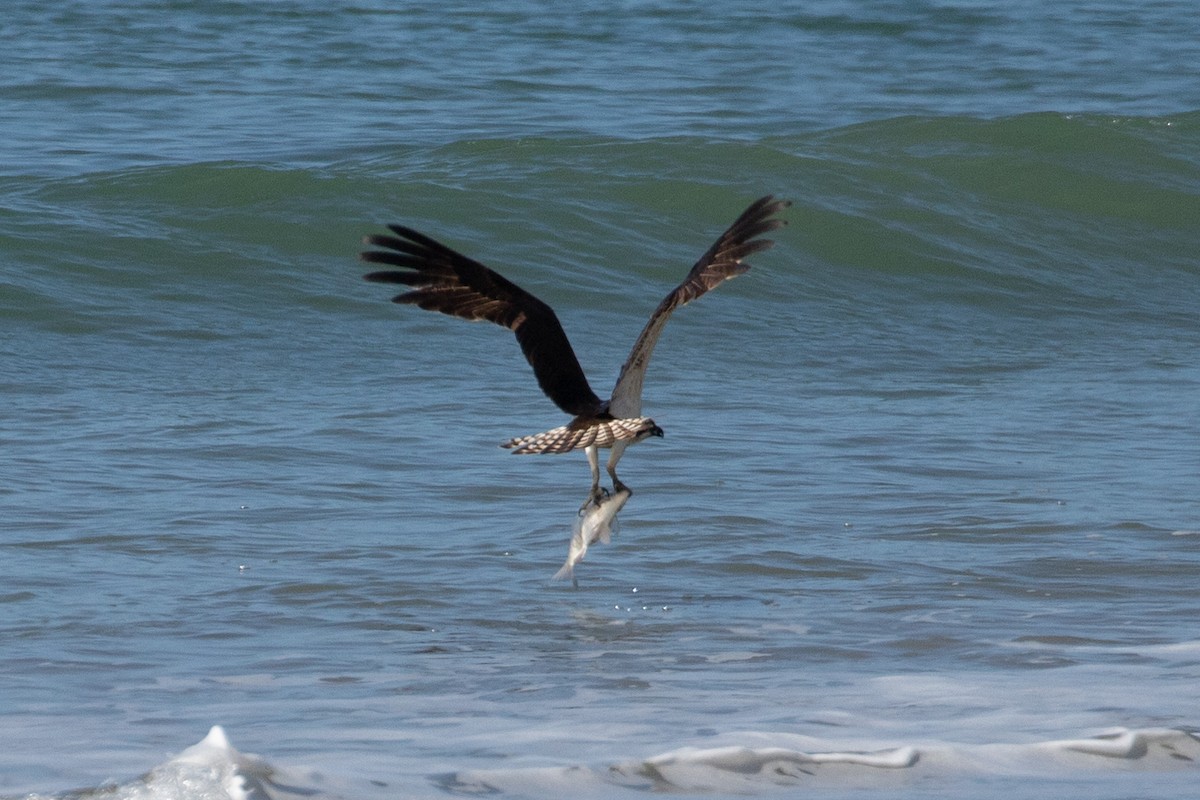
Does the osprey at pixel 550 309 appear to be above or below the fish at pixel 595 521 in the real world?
above

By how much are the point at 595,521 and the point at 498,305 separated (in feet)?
2.52

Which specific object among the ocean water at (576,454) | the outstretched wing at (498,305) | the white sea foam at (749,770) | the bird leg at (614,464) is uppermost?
the outstretched wing at (498,305)

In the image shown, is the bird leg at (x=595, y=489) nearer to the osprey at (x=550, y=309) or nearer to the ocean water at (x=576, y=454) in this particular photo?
the osprey at (x=550, y=309)

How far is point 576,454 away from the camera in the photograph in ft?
27.7

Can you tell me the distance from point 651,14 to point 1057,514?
1584cm

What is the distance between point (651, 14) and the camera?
2223 cm

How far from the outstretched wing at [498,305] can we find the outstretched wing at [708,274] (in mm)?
124

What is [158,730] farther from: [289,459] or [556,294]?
[556,294]

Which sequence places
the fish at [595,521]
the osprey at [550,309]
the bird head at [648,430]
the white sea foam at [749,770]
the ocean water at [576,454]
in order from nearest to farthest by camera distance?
the white sea foam at [749,770]
the ocean water at [576,454]
the bird head at [648,430]
the osprey at [550,309]
the fish at [595,521]

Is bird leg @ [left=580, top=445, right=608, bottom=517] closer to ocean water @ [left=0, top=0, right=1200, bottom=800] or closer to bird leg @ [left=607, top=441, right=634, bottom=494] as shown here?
bird leg @ [left=607, top=441, right=634, bottom=494]

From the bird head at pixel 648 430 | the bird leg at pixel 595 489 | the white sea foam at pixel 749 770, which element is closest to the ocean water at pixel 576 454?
the white sea foam at pixel 749 770

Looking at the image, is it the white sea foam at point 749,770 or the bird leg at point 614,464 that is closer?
the white sea foam at point 749,770

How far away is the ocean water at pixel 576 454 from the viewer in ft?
15.7

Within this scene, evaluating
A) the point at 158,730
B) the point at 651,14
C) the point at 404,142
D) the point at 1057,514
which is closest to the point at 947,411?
the point at 1057,514
